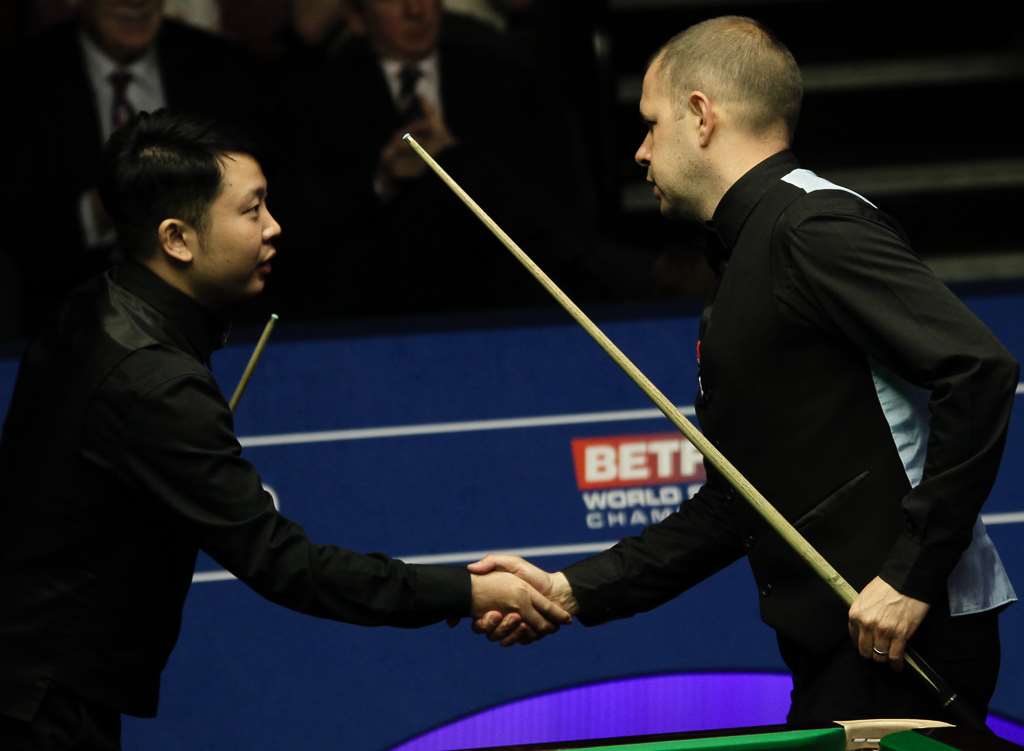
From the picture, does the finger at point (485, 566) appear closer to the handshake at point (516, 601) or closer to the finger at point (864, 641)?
the handshake at point (516, 601)

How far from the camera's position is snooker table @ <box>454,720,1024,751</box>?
7.18ft

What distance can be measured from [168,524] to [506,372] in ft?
5.24

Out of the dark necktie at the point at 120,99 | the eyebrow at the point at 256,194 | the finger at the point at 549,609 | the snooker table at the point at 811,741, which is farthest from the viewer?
the dark necktie at the point at 120,99

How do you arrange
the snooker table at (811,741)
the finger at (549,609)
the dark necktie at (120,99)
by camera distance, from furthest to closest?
1. the dark necktie at (120,99)
2. the finger at (549,609)
3. the snooker table at (811,741)

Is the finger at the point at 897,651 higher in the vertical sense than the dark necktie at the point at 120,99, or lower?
lower

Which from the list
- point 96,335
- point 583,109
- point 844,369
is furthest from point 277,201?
point 844,369

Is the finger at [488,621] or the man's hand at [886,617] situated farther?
the finger at [488,621]

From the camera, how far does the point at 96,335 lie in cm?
257

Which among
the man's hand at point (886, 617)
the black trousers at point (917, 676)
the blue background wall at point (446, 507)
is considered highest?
the blue background wall at point (446, 507)

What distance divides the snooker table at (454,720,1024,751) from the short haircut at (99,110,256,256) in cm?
96

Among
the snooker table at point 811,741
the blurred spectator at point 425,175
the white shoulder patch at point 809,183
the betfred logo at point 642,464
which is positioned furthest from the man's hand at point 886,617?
the blurred spectator at point 425,175

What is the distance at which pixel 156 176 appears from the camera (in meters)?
2.67

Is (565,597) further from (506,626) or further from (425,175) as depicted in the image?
(425,175)

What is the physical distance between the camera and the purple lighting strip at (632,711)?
13.5ft
